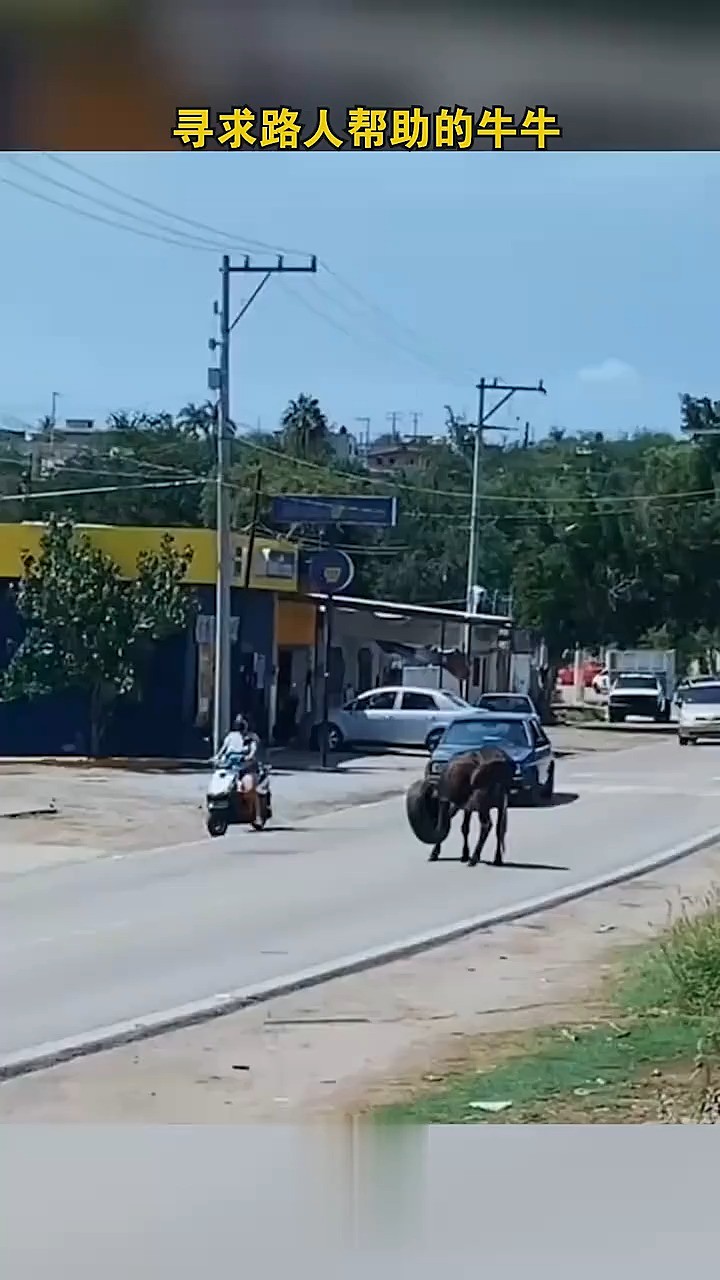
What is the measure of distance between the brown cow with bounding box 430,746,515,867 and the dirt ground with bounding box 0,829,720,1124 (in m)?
Result: 0.29

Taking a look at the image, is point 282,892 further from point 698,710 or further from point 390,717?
point 698,710

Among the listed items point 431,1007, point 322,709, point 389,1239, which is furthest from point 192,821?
point 389,1239

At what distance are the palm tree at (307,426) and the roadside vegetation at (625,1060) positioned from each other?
1.46m

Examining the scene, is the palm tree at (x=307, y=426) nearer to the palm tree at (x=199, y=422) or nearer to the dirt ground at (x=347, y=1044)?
the palm tree at (x=199, y=422)

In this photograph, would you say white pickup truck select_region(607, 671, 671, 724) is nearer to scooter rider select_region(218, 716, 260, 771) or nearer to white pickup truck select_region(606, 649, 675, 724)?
white pickup truck select_region(606, 649, 675, 724)

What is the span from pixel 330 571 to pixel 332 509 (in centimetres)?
16

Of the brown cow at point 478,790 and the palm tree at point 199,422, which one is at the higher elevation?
the palm tree at point 199,422

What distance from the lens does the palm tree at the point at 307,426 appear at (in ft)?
Answer: 18.0

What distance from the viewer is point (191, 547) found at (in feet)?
18.6

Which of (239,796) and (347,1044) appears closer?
(347,1044)

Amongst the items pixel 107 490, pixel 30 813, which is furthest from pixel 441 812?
pixel 107 490

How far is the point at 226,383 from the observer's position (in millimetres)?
5473

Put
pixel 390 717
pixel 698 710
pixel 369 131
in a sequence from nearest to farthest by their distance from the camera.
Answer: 1. pixel 369 131
2. pixel 390 717
3. pixel 698 710

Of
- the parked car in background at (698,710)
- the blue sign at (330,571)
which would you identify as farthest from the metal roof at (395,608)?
the parked car in background at (698,710)
